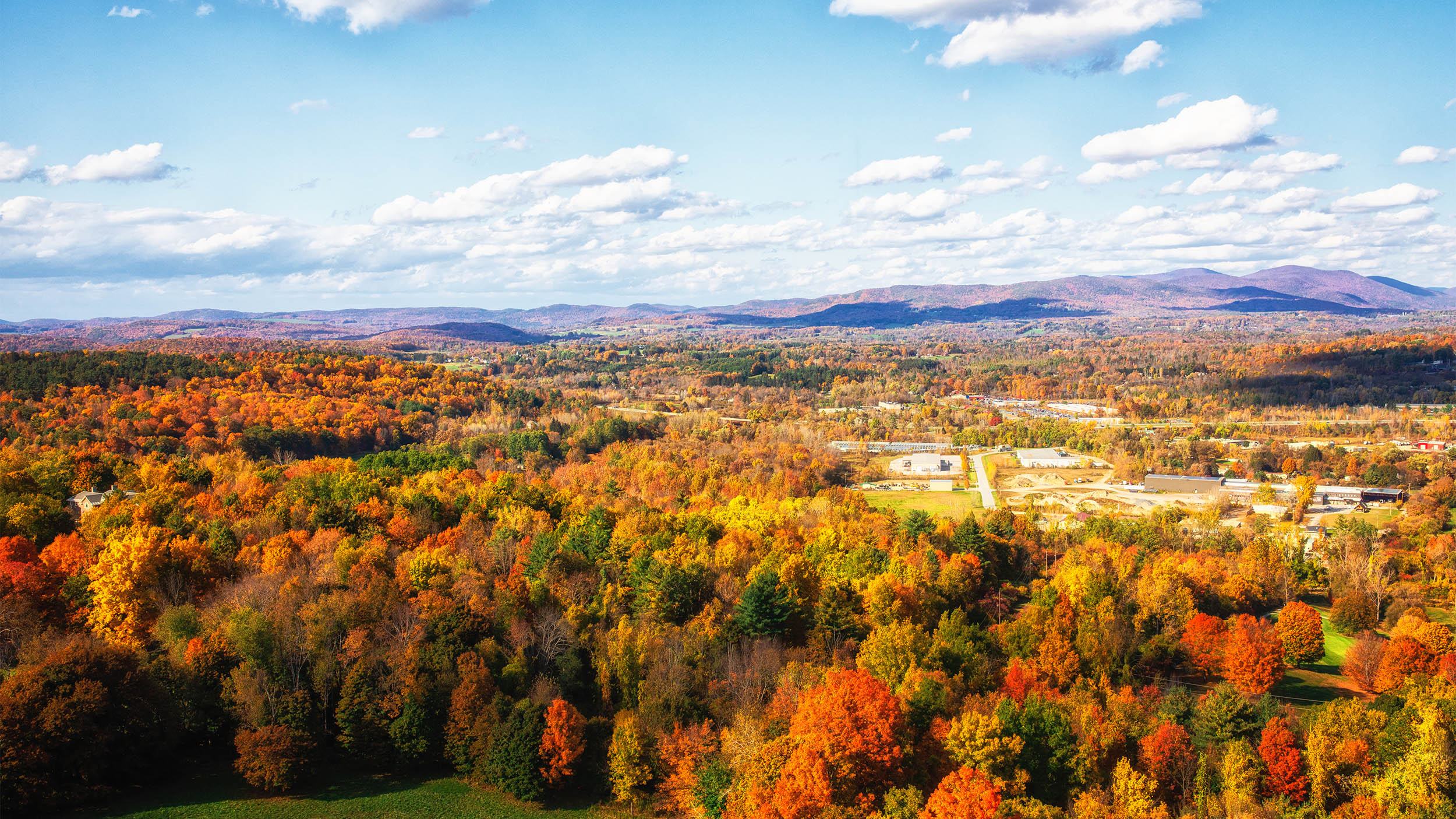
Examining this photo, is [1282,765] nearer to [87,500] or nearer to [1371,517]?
[87,500]

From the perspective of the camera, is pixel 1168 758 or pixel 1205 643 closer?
pixel 1168 758

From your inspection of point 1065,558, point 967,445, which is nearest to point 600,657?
point 1065,558

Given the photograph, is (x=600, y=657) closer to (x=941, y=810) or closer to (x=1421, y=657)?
(x=941, y=810)

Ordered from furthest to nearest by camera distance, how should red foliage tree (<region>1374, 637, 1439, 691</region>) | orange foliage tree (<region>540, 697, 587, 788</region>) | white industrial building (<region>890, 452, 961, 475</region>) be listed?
white industrial building (<region>890, 452, 961, 475</region>) → red foliage tree (<region>1374, 637, 1439, 691</region>) → orange foliage tree (<region>540, 697, 587, 788</region>)

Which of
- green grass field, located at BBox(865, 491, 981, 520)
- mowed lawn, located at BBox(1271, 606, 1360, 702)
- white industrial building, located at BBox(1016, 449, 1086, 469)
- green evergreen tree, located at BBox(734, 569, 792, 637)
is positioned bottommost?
mowed lawn, located at BBox(1271, 606, 1360, 702)

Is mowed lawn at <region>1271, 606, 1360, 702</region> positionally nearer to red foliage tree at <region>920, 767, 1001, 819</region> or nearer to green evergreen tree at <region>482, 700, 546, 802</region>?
red foliage tree at <region>920, 767, 1001, 819</region>

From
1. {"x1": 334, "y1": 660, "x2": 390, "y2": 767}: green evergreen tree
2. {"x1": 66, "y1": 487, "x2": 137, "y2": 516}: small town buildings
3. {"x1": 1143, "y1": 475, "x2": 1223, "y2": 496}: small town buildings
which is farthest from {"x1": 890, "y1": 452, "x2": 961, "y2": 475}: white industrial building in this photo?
{"x1": 334, "y1": 660, "x2": 390, "y2": 767}: green evergreen tree

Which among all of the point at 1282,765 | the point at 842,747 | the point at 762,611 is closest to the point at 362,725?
the point at 762,611
